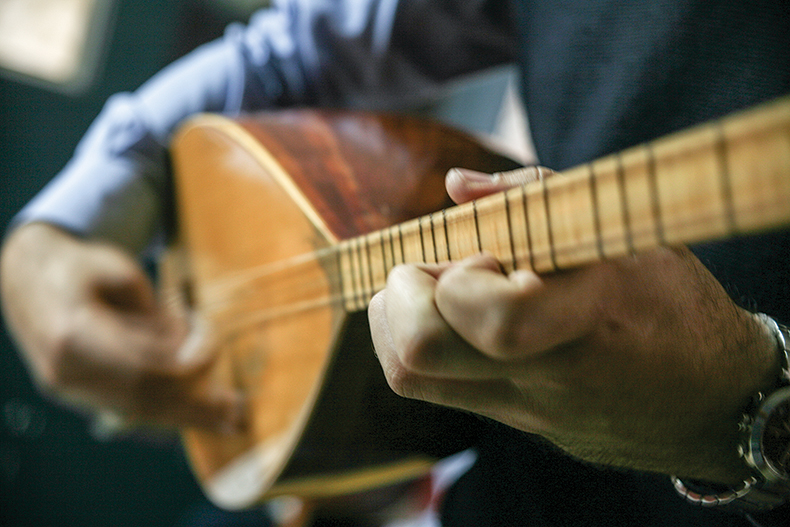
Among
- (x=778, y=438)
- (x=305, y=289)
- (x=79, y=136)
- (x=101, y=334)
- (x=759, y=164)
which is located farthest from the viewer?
(x=79, y=136)

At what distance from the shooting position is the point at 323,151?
0.39 metres

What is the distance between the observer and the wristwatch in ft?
0.65

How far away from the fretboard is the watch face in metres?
0.13

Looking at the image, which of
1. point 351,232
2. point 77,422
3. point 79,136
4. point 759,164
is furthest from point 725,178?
point 77,422

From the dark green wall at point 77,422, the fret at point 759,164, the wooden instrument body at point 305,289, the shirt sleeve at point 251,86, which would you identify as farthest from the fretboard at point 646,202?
the dark green wall at point 77,422

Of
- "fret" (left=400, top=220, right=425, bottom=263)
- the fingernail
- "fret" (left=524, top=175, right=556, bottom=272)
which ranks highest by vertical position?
"fret" (left=524, top=175, right=556, bottom=272)

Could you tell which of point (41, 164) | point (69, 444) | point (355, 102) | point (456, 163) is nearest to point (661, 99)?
point (456, 163)

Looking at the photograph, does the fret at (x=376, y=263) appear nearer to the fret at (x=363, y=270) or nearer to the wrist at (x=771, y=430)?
the fret at (x=363, y=270)

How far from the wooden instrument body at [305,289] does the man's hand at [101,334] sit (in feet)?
0.18

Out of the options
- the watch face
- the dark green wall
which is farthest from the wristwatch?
the dark green wall

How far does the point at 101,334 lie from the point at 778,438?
0.61 m

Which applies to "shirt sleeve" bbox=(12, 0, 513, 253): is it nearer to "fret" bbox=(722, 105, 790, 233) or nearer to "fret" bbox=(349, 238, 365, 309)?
"fret" bbox=(349, 238, 365, 309)

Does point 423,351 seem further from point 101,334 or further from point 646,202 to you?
point 101,334

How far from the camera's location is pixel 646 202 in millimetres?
120
